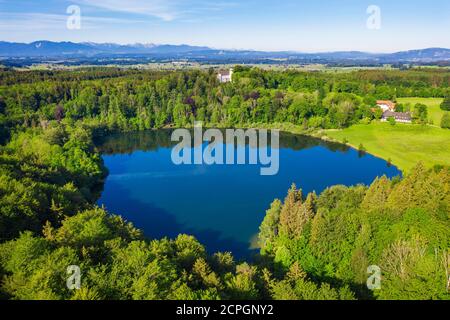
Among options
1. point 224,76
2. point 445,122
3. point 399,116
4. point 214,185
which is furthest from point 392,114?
point 214,185

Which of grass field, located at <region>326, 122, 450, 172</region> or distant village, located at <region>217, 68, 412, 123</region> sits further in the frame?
distant village, located at <region>217, 68, 412, 123</region>

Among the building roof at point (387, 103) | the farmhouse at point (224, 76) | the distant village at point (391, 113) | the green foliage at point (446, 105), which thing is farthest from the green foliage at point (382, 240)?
the farmhouse at point (224, 76)

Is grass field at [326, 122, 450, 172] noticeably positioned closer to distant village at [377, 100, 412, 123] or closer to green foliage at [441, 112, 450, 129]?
green foliage at [441, 112, 450, 129]

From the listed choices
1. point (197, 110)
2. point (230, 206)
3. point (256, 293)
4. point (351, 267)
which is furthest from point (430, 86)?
point (256, 293)

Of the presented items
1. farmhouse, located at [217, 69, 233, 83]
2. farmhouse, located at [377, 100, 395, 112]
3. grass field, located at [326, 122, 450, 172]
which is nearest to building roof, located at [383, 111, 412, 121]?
grass field, located at [326, 122, 450, 172]
